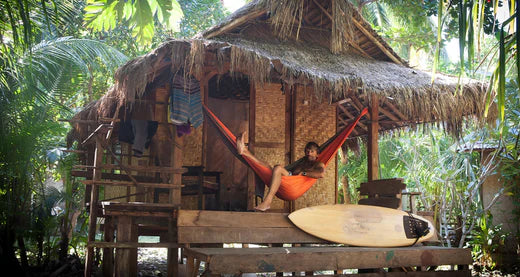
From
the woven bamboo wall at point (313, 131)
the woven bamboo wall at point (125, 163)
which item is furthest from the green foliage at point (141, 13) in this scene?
the woven bamboo wall at point (313, 131)

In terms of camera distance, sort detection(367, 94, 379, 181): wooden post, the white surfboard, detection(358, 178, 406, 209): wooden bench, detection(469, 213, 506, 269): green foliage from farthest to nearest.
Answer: detection(469, 213, 506, 269): green foliage, detection(367, 94, 379, 181): wooden post, detection(358, 178, 406, 209): wooden bench, the white surfboard

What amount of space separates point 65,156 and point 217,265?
19.3 ft

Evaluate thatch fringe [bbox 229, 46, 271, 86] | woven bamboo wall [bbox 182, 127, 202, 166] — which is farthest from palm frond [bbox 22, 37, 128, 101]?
thatch fringe [bbox 229, 46, 271, 86]

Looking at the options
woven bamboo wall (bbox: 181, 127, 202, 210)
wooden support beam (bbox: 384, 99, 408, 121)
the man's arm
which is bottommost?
the man's arm

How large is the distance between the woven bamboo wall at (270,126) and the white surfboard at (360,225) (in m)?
1.61

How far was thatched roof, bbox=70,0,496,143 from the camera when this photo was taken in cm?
465

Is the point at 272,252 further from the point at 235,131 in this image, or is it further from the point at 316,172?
the point at 235,131

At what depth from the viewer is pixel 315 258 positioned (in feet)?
12.2

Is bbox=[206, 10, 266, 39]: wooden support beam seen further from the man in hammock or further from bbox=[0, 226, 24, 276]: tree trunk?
bbox=[0, 226, 24, 276]: tree trunk

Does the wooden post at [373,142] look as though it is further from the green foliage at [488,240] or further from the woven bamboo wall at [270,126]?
the green foliage at [488,240]

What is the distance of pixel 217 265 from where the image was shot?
330 cm

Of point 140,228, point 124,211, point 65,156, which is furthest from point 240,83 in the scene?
point 65,156

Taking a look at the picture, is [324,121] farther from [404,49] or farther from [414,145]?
[404,49]

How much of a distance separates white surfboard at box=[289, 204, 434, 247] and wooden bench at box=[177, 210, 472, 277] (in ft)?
0.35
